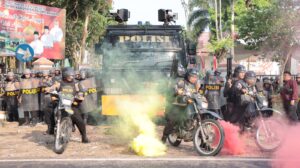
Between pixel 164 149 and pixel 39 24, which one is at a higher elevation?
pixel 39 24

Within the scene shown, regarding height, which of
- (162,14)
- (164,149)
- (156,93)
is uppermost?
(162,14)

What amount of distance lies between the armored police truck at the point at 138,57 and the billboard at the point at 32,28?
1097 centimetres

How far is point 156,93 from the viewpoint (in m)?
11.3

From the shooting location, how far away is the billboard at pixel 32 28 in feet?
72.3

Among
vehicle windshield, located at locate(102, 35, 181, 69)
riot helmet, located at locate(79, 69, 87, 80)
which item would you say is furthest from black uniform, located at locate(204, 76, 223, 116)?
riot helmet, located at locate(79, 69, 87, 80)

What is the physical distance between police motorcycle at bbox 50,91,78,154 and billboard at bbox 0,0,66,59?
544 inches

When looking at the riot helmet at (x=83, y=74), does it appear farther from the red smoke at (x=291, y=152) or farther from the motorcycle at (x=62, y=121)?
the red smoke at (x=291, y=152)

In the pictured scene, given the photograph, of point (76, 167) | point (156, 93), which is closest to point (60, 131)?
point (76, 167)

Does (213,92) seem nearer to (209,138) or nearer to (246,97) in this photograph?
(246,97)

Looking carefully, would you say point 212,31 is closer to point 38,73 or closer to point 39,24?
point 39,24

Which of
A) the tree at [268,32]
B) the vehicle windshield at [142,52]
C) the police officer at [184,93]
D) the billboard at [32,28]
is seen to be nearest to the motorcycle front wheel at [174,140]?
the police officer at [184,93]

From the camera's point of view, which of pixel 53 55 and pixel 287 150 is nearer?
pixel 287 150

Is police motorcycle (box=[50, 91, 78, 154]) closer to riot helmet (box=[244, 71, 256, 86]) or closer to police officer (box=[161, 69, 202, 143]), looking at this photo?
police officer (box=[161, 69, 202, 143])

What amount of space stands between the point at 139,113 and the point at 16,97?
5.68 metres
